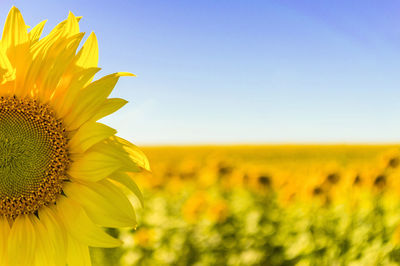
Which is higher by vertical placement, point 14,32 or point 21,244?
point 14,32

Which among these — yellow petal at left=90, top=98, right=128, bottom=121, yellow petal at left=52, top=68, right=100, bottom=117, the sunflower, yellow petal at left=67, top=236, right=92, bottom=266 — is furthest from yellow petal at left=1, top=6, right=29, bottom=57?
yellow petal at left=67, top=236, right=92, bottom=266

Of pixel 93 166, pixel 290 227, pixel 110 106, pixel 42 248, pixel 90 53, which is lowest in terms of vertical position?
pixel 290 227

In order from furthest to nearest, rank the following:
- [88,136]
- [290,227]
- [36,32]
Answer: [290,227] < [36,32] < [88,136]

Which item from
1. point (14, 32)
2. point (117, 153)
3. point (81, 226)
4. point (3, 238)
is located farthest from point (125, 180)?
point (14, 32)

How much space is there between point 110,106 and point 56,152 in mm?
228

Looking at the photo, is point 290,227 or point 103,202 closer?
point 103,202

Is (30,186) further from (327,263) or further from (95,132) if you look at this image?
(327,263)

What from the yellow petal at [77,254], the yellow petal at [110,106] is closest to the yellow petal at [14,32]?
the yellow petal at [110,106]

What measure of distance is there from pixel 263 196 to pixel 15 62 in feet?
16.3

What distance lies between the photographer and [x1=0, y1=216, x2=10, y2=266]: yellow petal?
3.81 ft

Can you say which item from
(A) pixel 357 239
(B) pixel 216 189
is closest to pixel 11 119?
(A) pixel 357 239

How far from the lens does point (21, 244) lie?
1.17m

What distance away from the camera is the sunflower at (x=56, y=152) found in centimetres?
111

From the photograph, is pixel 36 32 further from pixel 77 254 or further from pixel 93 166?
pixel 77 254
